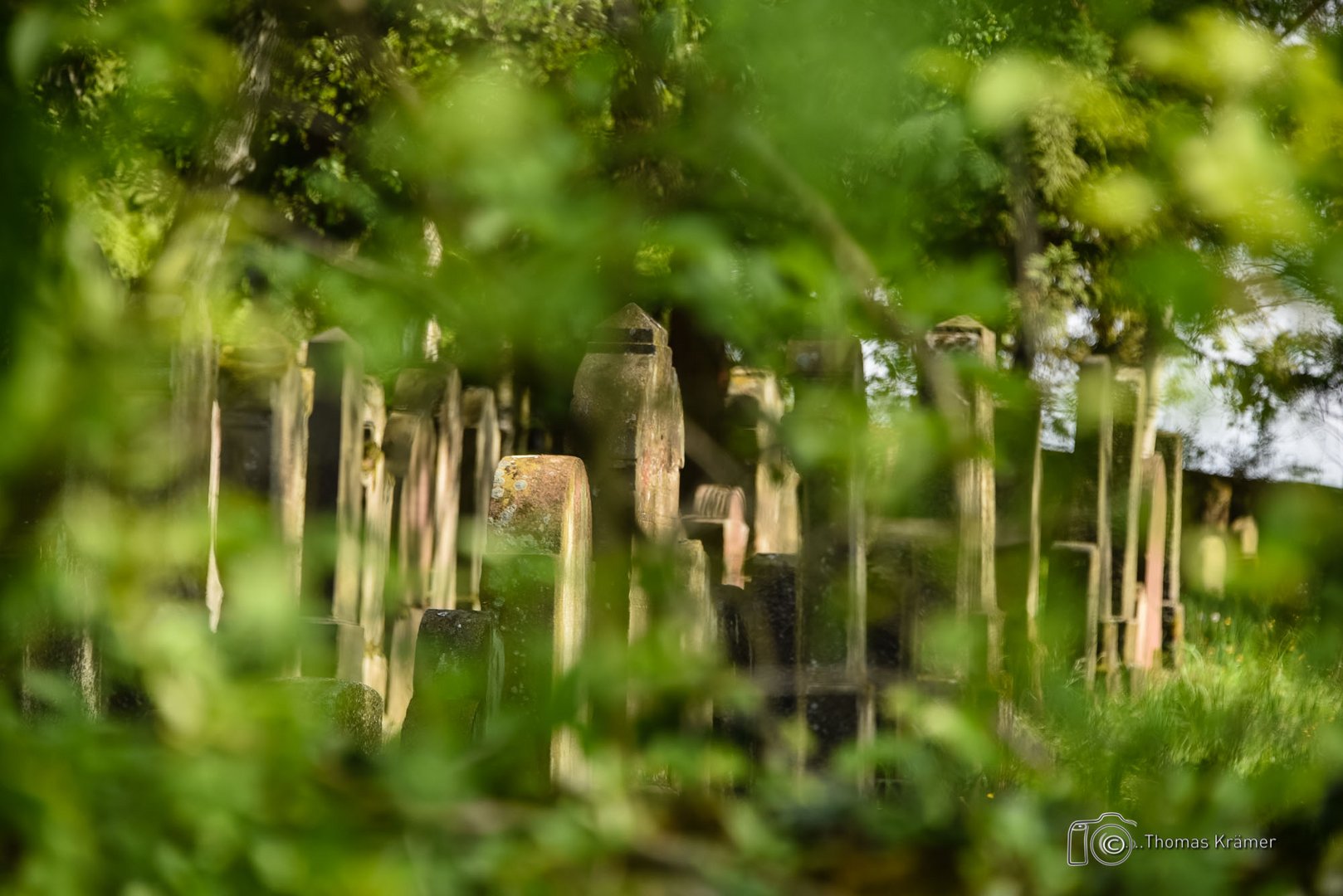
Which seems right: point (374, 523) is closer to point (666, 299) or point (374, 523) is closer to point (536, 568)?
point (536, 568)

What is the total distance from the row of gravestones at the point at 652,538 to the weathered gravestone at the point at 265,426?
0.04 feet

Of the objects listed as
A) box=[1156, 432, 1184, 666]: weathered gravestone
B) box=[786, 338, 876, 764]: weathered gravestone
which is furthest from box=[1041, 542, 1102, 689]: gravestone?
box=[786, 338, 876, 764]: weathered gravestone

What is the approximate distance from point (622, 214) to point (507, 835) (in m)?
0.81

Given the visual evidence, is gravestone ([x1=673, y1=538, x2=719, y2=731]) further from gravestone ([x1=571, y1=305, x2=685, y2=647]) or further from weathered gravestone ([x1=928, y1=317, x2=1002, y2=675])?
weathered gravestone ([x1=928, y1=317, x2=1002, y2=675])

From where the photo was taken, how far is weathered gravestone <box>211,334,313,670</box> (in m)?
5.72

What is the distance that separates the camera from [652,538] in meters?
1.55

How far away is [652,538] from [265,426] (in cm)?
463

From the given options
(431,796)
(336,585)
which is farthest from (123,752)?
(336,585)

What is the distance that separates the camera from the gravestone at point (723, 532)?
6.04 m

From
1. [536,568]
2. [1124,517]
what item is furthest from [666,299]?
[1124,517]

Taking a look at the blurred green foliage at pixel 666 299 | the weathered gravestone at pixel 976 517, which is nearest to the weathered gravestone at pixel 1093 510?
the weathered gravestone at pixel 976 517

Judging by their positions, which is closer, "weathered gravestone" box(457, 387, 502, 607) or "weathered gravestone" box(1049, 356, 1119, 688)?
"weathered gravestone" box(1049, 356, 1119, 688)

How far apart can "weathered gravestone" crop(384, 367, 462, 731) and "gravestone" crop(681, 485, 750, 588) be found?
1.41 meters

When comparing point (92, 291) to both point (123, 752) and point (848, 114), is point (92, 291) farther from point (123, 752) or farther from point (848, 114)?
point (848, 114)
